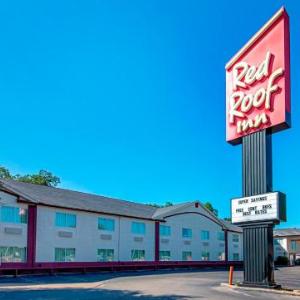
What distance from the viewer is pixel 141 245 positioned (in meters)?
50.8

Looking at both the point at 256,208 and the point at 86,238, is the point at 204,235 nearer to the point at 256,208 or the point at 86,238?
the point at 86,238

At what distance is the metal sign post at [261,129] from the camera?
955 inches

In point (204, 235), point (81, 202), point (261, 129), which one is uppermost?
point (261, 129)

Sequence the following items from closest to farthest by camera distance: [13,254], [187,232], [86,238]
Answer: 1. [13,254]
2. [86,238]
3. [187,232]

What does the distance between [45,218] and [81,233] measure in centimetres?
435

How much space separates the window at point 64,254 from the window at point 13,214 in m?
4.34

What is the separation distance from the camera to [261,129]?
2538 centimetres

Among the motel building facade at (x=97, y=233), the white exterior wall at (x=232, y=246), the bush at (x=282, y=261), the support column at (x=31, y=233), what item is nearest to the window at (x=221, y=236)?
the motel building facade at (x=97, y=233)

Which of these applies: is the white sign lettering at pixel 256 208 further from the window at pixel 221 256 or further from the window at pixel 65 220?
the window at pixel 221 256

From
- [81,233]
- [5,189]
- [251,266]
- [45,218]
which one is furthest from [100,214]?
[251,266]

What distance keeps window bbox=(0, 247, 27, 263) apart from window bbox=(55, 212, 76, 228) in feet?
13.0

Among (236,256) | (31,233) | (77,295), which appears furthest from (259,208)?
(236,256)

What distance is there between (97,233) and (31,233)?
7.57m

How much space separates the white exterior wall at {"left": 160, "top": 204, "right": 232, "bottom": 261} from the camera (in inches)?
2167
